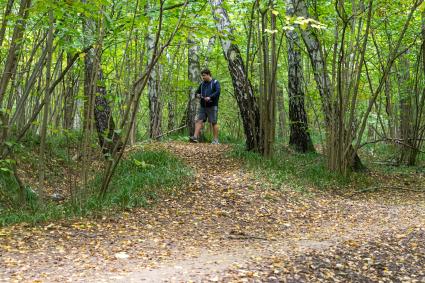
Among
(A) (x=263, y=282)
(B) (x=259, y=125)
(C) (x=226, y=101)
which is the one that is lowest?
(A) (x=263, y=282)

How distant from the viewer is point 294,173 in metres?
8.15

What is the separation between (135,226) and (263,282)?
207cm

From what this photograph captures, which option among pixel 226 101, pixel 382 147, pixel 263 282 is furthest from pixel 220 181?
pixel 226 101

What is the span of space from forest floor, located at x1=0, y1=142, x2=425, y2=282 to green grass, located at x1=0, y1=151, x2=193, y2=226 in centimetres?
18

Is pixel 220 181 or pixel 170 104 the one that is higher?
pixel 170 104

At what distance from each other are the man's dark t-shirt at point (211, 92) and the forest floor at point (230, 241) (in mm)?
2829

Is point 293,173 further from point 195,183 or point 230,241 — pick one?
point 230,241

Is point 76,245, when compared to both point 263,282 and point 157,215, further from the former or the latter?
point 263,282

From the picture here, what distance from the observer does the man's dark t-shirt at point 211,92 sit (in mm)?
9607

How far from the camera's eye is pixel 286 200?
681 cm

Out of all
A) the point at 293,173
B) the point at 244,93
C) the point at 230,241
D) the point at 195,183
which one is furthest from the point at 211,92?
the point at 230,241

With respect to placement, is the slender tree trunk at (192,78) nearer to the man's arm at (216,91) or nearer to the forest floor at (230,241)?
the man's arm at (216,91)

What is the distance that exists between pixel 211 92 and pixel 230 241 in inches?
203

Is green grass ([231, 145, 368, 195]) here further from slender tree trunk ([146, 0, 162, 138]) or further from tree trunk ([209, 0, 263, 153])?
slender tree trunk ([146, 0, 162, 138])
